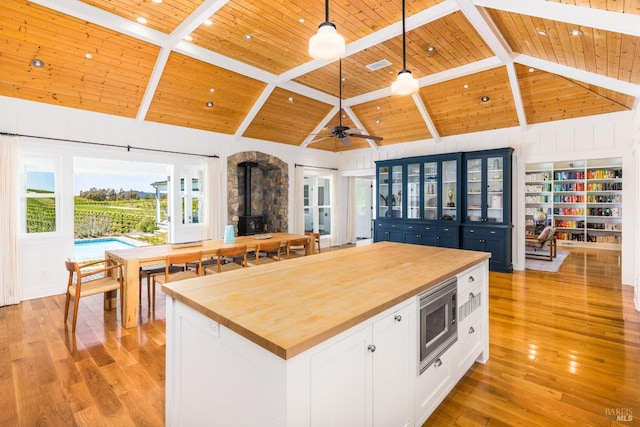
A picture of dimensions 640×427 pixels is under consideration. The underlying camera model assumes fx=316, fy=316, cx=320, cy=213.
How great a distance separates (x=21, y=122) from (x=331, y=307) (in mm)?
5252

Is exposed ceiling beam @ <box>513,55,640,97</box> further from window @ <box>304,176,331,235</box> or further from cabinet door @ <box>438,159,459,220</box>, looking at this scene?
window @ <box>304,176,331,235</box>

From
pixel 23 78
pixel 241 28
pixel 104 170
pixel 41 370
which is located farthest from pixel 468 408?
pixel 104 170

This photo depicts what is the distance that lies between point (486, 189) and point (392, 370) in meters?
5.42

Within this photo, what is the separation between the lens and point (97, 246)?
29.4 ft

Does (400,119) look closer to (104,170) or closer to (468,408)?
(468,408)

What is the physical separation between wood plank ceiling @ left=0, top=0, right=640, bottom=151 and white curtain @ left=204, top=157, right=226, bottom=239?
2.30 feet

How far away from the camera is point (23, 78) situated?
4004 millimetres

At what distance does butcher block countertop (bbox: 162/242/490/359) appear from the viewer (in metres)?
1.17

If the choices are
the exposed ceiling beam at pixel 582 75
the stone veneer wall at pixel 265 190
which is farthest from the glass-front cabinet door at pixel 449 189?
the stone veneer wall at pixel 265 190

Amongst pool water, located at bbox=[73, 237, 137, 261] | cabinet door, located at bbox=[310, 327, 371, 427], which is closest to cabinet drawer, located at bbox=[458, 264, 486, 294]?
cabinet door, located at bbox=[310, 327, 371, 427]

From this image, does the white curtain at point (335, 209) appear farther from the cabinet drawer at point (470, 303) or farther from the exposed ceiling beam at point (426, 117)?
the cabinet drawer at point (470, 303)

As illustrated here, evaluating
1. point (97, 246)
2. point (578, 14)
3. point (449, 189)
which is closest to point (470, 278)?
point (578, 14)

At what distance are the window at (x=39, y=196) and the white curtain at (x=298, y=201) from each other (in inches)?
177
